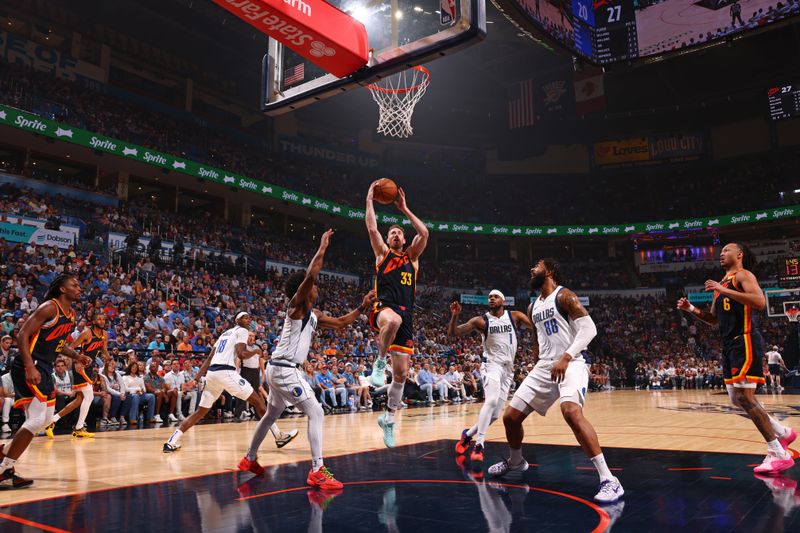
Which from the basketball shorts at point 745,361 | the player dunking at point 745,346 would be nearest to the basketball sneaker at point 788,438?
the player dunking at point 745,346

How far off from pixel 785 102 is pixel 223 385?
24.4m

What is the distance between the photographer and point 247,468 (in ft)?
18.6

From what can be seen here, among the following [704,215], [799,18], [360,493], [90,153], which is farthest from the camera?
[704,215]

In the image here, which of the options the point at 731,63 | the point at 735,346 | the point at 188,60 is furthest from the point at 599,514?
the point at 731,63

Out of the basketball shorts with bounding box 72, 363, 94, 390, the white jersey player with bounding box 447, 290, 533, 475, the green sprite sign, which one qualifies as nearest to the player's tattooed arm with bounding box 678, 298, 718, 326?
the white jersey player with bounding box 447, 290, 533, 475

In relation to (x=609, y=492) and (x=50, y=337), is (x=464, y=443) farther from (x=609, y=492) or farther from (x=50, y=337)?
(x=50, y=337)

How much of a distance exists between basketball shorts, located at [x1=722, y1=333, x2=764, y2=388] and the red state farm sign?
520 cm

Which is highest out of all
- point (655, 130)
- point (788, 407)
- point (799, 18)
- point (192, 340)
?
point (655, 130)

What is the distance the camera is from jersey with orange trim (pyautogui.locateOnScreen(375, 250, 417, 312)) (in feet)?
20.1

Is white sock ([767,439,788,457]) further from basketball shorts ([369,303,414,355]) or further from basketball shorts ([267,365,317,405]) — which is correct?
basketball shorts ([267,365,317,405])

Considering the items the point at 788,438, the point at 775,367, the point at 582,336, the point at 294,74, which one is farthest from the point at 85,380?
A: the point at 775,367

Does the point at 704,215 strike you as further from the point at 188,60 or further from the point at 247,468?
the point at 247,468

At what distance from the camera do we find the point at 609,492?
4.38 metres

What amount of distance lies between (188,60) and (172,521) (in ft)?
102
